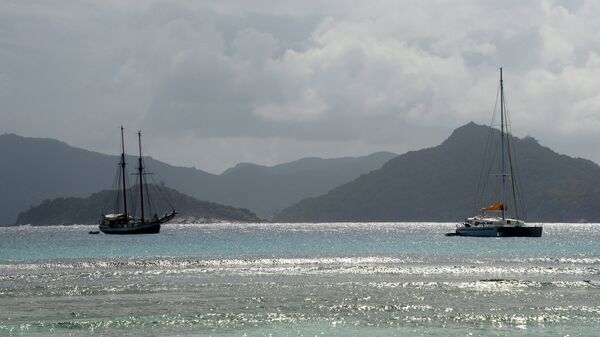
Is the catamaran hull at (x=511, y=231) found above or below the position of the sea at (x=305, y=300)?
above

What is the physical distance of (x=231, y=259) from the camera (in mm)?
92000

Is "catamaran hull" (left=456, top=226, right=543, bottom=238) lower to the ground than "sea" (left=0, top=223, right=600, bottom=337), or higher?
higher

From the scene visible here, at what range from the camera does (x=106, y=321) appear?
4162 cm

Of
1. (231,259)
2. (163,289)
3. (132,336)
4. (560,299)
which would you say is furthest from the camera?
(231,259)

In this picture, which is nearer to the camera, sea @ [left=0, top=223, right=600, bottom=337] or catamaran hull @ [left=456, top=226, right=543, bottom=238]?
sea @ [left=0, top=223, right=600, bottom=337]

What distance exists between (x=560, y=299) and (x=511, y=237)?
345 ft

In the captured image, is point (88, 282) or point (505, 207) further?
point (505, 207)

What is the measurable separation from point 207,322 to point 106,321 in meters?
5.14

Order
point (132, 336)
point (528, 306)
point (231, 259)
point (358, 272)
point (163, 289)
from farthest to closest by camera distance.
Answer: point (231, 259), point (358, 272), point (163, 289), point (528, 306), point (132, 336)

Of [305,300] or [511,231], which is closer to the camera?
[305,300]

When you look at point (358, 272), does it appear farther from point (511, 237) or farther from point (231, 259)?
point (511, 237)

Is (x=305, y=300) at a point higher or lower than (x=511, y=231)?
lower

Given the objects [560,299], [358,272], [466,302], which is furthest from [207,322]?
[358,272]

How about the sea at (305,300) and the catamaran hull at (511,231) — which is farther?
the catamaran hull at (511,231)
